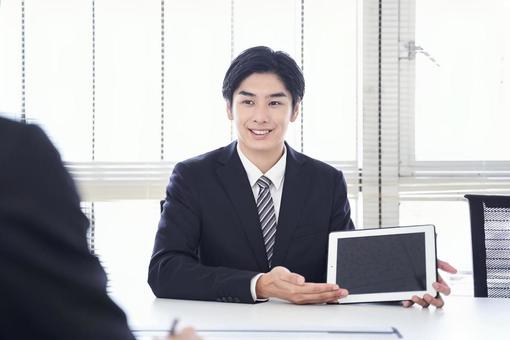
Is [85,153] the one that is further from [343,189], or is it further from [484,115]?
[484,115]

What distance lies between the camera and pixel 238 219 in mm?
2592

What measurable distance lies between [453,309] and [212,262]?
848 mm

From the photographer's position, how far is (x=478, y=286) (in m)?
2.57

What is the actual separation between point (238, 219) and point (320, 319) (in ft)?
2.14

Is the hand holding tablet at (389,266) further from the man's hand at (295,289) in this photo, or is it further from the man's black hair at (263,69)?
the man's black hair at (263,69)

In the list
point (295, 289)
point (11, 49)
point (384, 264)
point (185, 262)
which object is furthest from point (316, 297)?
point (11, 49)

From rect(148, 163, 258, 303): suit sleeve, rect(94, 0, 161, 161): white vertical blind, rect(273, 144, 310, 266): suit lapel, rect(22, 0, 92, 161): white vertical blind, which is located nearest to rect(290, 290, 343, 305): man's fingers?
rect(148, 163, 258, 303): suit sleeve

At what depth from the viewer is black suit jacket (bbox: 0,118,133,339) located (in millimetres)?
556

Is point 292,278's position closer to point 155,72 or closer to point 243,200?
point 243,200

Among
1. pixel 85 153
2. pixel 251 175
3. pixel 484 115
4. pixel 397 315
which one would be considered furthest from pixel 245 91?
pixel 484 115

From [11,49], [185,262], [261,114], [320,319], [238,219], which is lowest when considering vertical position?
[320,319]

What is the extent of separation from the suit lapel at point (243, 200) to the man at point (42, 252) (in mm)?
1953

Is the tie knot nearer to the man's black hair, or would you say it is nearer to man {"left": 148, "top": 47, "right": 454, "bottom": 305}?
man {"left": 148, "top": 47, "right": 454, "bottom": 305}

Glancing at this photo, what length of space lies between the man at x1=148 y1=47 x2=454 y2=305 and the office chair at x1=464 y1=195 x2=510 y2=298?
0.46 metres
